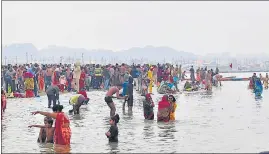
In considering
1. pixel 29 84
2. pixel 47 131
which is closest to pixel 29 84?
pixel 29 84

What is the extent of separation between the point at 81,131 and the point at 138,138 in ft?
7.31

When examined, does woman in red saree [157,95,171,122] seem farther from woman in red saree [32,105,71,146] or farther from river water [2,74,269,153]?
woman in red saree [32,105,71,146]

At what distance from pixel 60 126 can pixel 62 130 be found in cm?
12

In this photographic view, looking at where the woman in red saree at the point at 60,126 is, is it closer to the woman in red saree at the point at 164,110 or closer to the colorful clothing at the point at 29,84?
the woman in red saree at the point at 164,110

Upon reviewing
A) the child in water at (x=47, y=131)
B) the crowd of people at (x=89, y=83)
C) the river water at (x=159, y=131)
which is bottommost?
the river water at (x=159, y=131)

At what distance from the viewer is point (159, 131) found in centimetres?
1741

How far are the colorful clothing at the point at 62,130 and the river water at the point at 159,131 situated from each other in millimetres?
257

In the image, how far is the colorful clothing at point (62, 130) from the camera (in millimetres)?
14230

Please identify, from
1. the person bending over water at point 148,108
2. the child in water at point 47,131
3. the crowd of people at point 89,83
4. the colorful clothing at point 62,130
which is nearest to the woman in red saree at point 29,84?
the crowd of people at point 89,83

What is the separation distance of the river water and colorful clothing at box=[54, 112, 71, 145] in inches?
10.1

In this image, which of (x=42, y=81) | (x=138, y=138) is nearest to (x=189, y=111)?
(x=138, y=138)

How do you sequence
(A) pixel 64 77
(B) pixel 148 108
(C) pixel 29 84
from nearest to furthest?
(B) pixel 148 108 → (C) pixel 29 84 → (A) pixel 64 77

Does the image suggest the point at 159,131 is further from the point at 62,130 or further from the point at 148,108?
the point at 62,130

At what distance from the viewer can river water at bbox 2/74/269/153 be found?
14.5 m
